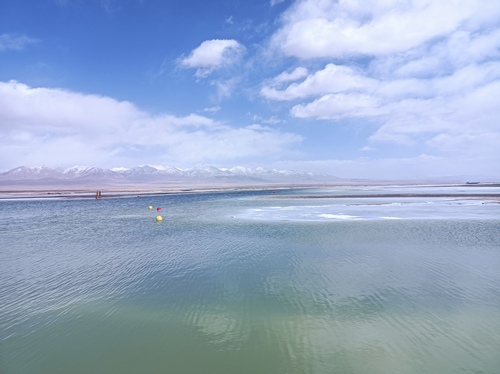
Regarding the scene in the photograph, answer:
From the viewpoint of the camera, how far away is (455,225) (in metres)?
27.9

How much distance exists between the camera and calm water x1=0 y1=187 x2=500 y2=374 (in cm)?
859

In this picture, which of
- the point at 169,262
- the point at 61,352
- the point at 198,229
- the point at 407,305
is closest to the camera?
the point at 61,352

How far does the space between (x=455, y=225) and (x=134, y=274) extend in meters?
27.1

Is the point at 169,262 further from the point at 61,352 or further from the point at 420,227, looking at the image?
the point at 420,227

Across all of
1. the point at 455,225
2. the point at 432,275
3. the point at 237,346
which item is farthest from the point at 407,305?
the point at 455,225

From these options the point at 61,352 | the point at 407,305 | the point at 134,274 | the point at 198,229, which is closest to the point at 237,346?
the point at 61,352

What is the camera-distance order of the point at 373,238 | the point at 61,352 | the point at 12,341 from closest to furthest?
the point at 61,352 → the point at 12,341 → the point at 373,238

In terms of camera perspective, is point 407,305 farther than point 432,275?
No

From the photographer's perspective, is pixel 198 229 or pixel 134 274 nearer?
pixel 134 274

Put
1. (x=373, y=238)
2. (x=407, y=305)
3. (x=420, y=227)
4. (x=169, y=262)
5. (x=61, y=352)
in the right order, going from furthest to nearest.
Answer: (x=420, y=227)
(x=373, y=238)
(x=169, y=262)
(x=407, y=305)
(x=61, y=352)

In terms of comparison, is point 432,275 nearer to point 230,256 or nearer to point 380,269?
point 380,269

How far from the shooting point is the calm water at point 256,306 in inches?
338

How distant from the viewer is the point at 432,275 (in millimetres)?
14859

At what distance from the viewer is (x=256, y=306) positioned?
1198 centimetres
